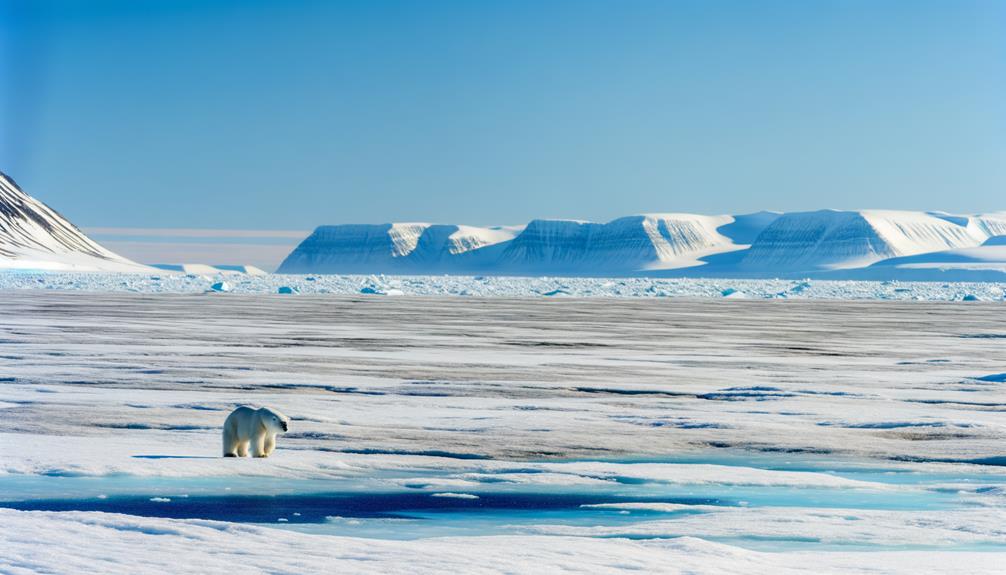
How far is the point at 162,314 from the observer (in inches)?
1075

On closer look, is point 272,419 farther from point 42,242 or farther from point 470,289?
point 42,242

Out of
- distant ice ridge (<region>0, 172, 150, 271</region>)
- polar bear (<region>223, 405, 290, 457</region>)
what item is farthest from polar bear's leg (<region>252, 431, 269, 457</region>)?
distant ice ridge (<region>0, 172, 150, 271</region>)

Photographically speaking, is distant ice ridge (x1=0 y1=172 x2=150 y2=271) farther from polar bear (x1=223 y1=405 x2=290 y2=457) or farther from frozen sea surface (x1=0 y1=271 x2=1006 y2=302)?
polar bear (x1=223 y1=405 x2=290 y2=457)

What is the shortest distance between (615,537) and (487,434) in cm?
305

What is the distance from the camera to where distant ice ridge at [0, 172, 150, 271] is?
156375 millimetres

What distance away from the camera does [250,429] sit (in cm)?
720

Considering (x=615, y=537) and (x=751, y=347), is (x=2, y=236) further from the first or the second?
(x=615, y=537)

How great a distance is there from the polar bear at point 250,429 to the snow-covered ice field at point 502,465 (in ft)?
0.47

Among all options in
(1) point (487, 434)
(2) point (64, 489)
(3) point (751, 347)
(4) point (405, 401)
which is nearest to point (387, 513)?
(2) point (64, 489)

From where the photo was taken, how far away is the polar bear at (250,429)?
23.6 ft

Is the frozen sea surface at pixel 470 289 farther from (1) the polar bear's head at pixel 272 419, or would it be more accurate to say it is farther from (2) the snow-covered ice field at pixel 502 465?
(1) the polar bear's head at pixel 272 419

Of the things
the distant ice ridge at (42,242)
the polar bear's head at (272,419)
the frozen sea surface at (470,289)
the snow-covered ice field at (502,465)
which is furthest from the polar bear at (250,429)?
the distant ice ridge at (42,242)

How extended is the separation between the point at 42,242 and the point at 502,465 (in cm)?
18083

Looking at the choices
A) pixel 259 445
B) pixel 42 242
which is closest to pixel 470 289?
pixel 259 445
